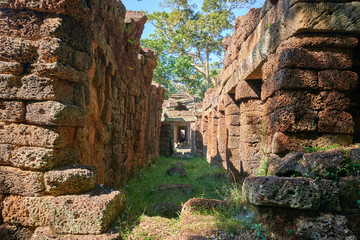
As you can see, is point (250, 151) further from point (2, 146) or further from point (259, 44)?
point (2, 146)

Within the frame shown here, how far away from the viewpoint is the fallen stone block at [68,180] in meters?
2.88

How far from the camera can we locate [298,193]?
248cm

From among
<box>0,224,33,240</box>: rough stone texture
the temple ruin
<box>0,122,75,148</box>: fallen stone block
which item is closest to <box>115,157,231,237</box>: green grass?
the temple ruin

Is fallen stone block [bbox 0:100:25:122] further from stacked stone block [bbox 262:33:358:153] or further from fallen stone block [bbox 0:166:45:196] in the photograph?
stacked stone block [bbox 262:33:358:153]

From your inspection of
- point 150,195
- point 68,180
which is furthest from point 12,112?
point 150,195

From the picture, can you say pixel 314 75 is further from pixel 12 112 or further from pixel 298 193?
pixel 12 112

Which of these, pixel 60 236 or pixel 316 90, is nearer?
pixel 60 236

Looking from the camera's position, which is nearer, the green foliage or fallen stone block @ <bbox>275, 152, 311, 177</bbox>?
the green foliage

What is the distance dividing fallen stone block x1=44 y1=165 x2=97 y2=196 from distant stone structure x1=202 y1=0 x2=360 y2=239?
1937 mm

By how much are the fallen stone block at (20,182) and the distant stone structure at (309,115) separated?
96.4 inches

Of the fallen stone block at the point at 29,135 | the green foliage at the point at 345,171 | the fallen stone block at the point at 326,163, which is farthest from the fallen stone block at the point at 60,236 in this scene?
the green foliage at the point at 345,171

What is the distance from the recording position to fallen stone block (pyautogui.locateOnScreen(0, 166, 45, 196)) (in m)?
2.88

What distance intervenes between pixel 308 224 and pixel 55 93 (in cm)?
315

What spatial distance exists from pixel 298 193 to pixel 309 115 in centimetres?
143
